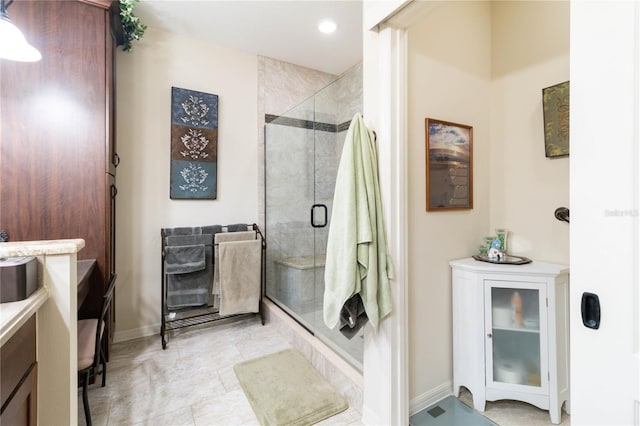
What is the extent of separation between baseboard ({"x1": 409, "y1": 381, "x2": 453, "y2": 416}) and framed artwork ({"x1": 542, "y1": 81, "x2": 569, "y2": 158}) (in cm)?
157

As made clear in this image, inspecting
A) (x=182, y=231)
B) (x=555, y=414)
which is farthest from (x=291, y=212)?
(x=555, y=414)

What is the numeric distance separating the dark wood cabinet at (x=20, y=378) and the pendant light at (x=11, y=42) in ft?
4.01

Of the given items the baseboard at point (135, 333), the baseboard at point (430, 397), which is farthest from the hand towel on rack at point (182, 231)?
the baseboard at point (430, 397)

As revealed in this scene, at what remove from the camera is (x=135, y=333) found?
254 centimetres

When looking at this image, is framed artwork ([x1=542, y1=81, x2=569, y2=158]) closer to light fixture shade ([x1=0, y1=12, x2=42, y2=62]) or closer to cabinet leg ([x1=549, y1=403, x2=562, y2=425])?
cabinet leg ([x1=549, y1=403, x2=562, y2=425])

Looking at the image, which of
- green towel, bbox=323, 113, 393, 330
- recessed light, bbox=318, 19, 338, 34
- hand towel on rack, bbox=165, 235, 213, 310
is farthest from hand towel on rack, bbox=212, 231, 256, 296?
recessed light, bbox=318, 19, 338, 34

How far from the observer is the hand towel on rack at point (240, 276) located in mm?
2572

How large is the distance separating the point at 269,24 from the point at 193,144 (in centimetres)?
130

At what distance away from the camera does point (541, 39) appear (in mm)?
1803

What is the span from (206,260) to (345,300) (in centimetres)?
174

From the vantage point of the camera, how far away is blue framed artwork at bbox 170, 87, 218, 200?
264 cm

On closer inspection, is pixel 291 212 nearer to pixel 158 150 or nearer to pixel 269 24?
pixel 158 150

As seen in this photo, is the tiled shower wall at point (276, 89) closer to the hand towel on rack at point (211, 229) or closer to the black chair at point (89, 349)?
the hand towel on rack at point (211, 229)
